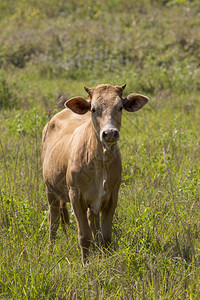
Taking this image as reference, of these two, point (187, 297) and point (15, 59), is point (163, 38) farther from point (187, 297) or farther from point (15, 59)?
point (187, 297)

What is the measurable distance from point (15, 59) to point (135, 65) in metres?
4.40

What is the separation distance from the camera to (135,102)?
14.8ft

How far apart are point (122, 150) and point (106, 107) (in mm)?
2865

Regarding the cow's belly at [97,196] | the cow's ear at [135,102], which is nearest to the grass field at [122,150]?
the cow's belly at [97,196]

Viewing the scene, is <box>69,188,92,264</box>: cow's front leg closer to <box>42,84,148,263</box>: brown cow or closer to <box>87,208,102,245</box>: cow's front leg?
<box>42,84,148,263</box>: brown cow

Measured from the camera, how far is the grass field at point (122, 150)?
3.62 m

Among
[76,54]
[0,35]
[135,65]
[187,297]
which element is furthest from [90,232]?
[0,35]

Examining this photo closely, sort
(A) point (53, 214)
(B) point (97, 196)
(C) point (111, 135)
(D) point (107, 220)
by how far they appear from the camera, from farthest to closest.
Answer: (A) point (53, 214) → (D) point (107, 220) → (B) point (97, 196) → (C) point (111, 135)

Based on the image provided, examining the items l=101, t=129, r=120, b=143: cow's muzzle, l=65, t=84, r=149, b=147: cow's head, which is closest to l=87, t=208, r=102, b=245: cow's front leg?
l=65, t=84, r=149, b=147: cow's head

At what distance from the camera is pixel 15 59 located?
49.3 ft

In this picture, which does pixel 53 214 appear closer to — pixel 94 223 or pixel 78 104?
pixel 94 223

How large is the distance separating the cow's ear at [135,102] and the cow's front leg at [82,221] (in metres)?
0.93

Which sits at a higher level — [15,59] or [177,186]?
[15,59]

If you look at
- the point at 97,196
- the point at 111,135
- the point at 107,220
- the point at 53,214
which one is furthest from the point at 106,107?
the point at 53,214
